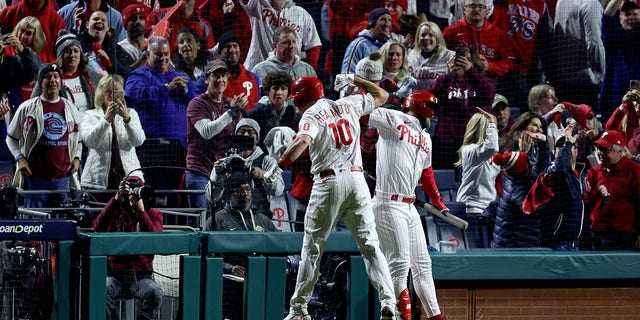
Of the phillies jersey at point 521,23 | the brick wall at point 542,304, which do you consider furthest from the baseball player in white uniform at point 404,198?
the phillies jersey at point 521,23

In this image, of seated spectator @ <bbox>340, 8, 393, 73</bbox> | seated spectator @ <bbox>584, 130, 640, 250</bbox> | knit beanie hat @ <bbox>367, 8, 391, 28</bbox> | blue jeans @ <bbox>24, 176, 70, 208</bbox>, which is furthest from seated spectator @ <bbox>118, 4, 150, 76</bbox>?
seated spectator @ <bbox>584, 130, 640, 250</bbox>

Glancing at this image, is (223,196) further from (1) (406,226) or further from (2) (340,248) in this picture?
(1) (406,226)

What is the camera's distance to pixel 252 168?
27.3 feet

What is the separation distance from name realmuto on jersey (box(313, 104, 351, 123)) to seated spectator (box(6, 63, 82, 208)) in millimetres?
3129

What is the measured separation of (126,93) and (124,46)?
569mm

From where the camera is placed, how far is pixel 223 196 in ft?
26.3

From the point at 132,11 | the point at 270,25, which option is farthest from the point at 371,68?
the point at 132,11

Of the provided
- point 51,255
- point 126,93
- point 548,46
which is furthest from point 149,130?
point 548,46

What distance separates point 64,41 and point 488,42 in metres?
4.03

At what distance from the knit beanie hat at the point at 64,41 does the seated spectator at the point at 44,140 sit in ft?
1.20

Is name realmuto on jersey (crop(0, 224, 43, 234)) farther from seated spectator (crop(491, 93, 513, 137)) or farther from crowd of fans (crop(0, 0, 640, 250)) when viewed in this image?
seated spectator (crop(491, 93, 513, 137))

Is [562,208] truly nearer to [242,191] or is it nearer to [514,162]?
[514,162]

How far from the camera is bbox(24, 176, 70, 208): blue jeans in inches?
319

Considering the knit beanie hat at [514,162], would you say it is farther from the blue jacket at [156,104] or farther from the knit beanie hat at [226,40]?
the blue jacket at [156,104]
